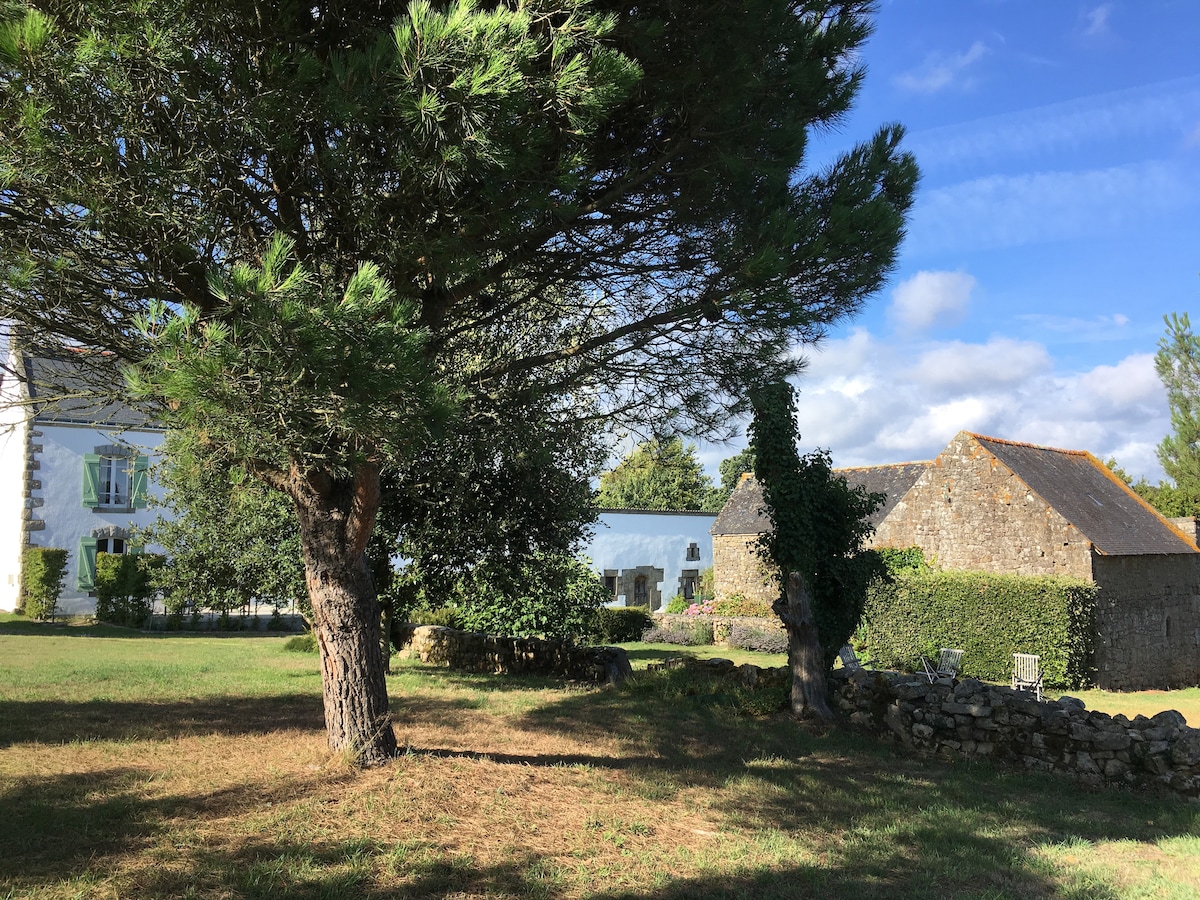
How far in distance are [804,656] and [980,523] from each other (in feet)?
44.3

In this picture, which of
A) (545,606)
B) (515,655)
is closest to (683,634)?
(545,606)

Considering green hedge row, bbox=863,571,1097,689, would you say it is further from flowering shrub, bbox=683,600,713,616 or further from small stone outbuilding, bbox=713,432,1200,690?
flowering shrub, bbox=683,600,713,616

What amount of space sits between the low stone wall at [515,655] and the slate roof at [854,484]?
10.4 meters

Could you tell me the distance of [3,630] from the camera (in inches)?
778

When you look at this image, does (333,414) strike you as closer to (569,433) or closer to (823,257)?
(823,257)

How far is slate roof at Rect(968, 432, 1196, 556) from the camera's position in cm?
2080

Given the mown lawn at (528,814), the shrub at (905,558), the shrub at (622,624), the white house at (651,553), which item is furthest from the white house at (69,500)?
the shrub at (905,558)

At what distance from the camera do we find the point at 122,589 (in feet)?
75.7

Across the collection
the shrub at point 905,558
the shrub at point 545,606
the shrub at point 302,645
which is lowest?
the shrub at point 302,645

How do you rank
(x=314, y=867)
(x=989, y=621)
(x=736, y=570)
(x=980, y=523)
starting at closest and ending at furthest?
(x=314, y=867) → (x=989, y=621) → (x=980, y=523) → (x=736, y=570)

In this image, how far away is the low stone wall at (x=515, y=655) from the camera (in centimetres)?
1444

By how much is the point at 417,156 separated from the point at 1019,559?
20285 mm

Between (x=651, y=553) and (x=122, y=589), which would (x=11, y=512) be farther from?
(x=651, y=553)

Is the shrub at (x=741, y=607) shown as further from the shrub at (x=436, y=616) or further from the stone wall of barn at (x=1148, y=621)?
the shrub at (x=436, y=616)
